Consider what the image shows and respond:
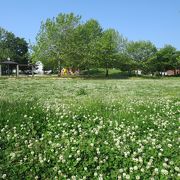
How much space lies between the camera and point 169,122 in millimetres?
9219

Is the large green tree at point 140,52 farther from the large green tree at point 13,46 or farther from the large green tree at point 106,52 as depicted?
the large green tree at point 13,46

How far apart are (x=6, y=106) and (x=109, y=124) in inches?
148

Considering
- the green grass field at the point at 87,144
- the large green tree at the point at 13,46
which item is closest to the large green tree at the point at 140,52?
→ the large green tree at the point at 13,46

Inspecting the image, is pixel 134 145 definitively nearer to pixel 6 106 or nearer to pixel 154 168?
pixel 154 168

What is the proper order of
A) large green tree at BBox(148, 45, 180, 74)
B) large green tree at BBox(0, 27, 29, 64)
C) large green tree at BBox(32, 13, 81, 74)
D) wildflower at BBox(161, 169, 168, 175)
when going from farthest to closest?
large green tree at BBox(0, 27, 29, 64), large green tree at BBox(148, 45, 180, 74), large green tree at BBox(32, 13, 81, 74), wildflower at BBox(161, 169, 168, 175)

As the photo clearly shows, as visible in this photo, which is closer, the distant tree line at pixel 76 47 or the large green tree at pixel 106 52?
the distant tree line at pixel 76 47

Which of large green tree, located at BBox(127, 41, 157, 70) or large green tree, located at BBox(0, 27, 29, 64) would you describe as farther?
large green tree, located at BBox(0, 27, 29, 64)

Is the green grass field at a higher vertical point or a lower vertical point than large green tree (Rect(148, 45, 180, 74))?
lower

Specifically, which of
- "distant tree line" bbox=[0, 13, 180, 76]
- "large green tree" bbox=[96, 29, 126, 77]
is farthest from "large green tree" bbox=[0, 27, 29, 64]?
"large green tree" bbox=[96, 29, 126, 77]

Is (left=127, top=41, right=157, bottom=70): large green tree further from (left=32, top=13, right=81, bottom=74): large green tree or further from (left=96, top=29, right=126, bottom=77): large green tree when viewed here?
(left=32, top=13, right=81, bottom=74): large green tree

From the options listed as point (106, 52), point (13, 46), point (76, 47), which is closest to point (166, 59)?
point (106, 52)

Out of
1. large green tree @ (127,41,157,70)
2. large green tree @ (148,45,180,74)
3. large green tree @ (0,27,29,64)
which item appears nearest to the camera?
large green tree @ (127,41,157,70)

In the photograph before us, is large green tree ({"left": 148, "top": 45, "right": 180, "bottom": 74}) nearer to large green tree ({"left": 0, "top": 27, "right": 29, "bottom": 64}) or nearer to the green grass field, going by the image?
large green tree ({"left": 0, "top": 27, "right": 29, "bottom": 64})

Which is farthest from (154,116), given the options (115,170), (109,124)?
(115,170)
